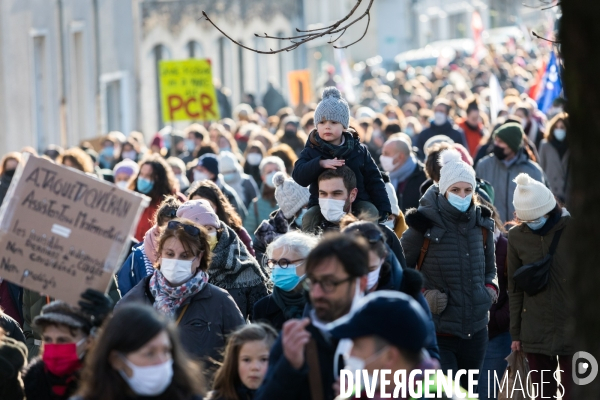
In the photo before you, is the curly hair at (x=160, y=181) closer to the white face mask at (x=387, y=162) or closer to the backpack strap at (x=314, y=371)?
the white face mask at (x=387, y=162)

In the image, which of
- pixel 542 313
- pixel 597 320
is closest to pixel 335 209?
pixel 542 313

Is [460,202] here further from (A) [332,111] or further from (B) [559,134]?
(B) [559,134]

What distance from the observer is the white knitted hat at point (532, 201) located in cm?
710

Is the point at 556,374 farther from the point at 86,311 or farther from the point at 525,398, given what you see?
the point at 86,311

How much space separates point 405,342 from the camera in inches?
152

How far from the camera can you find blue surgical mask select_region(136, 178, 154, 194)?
32.8ft

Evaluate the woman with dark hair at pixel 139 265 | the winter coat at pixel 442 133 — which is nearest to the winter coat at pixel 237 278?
the woman with dark hair at pixel 139 265

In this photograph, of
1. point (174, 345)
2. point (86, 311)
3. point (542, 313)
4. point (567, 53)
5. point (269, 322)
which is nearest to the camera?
point (567, 53)

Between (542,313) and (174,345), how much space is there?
3362 mm

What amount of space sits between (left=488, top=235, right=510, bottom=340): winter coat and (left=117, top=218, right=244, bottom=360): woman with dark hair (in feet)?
8.06

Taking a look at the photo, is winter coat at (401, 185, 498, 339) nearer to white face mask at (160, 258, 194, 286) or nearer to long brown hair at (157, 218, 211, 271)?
long brown hair at (157, 218, 211, 271)

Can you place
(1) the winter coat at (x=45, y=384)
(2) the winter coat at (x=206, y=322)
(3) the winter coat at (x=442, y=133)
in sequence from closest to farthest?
(1) the winter coat at (x=45, y=384) → (2) the winter coat at (x=206, y=322) → (3) the winter coat at (x=442, y=133)

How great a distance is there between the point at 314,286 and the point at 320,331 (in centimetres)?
17

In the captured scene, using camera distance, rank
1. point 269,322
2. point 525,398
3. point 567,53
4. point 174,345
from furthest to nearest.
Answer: point 525,398
point 269,322
point 174,345
point 567,53
